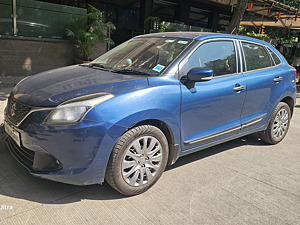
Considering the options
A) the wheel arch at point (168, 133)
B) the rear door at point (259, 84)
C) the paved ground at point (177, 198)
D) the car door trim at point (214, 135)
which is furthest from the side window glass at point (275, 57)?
the wheel arch at point (168, 133)

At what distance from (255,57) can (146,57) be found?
5.97ft

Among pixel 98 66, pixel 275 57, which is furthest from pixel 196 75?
pixel 275 57

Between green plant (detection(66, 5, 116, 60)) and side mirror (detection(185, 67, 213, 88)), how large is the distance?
6118 millimetres

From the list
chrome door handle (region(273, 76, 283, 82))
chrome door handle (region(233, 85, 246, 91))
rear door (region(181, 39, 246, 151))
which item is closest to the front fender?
rear door (region(181, 39, 246, 151))

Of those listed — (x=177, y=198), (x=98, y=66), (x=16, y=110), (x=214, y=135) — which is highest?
(x=98, y=66)

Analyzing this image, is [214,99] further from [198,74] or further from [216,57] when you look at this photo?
[216,57]

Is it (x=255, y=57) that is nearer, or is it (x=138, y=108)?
(x=138, y=108)

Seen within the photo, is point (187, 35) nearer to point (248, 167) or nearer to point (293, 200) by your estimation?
point (248, 167)

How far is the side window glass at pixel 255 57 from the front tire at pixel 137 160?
6.46 ft

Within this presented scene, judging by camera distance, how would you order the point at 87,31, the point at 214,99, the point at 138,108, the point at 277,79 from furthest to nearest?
the point at 87,31 < the point at 277,79 < the point at 214,99 < the point at 138,108

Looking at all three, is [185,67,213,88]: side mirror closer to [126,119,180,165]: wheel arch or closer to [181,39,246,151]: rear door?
[181,39,246,151]: rear door

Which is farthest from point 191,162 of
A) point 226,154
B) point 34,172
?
point 34,172

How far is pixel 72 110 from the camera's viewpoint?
2699 mm

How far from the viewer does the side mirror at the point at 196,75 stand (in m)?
3.29
